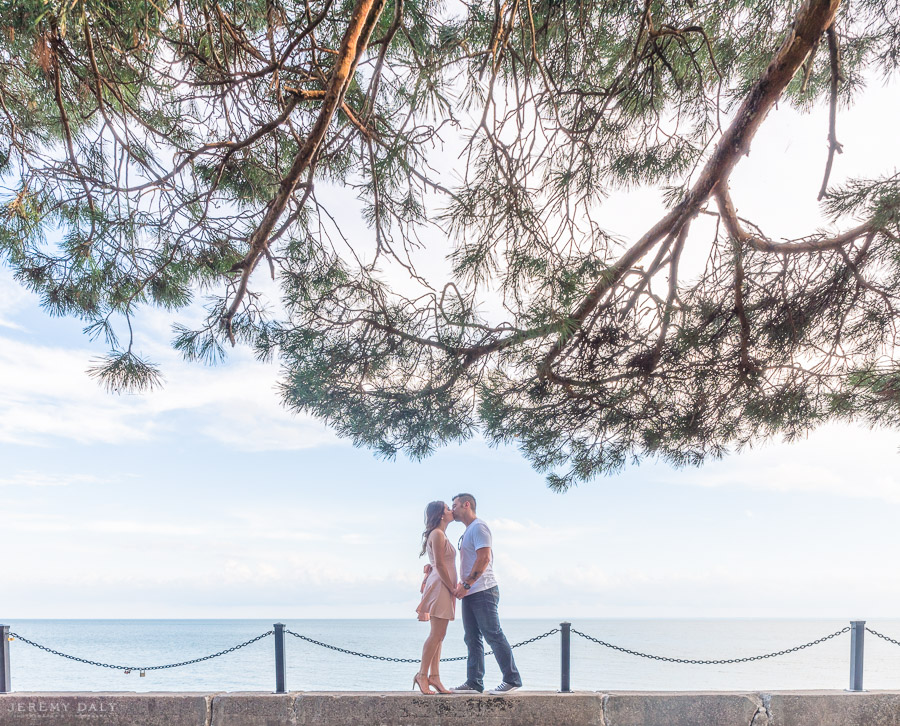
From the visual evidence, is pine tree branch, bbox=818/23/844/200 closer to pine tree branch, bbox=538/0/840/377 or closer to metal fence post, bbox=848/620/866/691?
pine tree branch, bbox=538/0/840/377

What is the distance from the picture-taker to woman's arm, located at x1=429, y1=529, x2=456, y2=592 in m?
4.79

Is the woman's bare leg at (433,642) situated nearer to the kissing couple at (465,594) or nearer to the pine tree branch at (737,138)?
the kissing couple at (465,594)

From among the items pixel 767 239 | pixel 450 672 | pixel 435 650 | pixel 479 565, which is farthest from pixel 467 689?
pixel 450 672

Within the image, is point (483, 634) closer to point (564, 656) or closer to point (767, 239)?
point (564, 656)

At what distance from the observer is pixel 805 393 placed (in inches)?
204

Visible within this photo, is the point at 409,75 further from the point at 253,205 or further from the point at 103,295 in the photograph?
the point at 103,295

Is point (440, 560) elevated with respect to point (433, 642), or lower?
elevated

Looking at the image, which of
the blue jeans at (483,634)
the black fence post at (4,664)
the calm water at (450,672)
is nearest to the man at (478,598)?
the blue jeans at (483,634)

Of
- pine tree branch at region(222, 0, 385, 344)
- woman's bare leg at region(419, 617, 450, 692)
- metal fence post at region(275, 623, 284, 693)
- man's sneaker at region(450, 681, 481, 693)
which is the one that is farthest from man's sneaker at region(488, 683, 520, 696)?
pine tree branch at region(222, 0, 385, 344)

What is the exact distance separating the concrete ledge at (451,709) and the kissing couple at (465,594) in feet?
0.57

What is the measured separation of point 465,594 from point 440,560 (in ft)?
1.04

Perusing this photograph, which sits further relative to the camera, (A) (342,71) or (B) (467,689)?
(B) (467,689)

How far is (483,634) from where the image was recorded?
16.1 ft

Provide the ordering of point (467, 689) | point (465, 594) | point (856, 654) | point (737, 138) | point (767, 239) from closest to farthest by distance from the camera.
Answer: point (737, 138)
point (767, 239)
point (465, 594)
point (467, 689)
point (856, 654)
